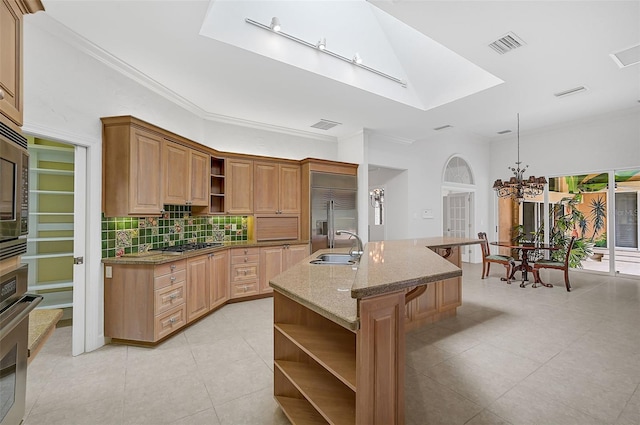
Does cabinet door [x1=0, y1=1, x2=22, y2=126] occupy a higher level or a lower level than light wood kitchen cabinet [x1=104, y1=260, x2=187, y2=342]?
higher

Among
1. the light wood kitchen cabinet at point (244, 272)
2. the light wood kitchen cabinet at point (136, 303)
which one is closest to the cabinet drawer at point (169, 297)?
the light wood kitchen cabinet at point (136, 303)

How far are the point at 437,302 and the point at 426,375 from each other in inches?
49.6

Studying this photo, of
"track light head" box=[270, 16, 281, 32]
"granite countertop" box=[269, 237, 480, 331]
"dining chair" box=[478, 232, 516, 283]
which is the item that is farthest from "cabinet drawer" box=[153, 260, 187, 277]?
"dining chair" box=[478, 232, 516, 283]

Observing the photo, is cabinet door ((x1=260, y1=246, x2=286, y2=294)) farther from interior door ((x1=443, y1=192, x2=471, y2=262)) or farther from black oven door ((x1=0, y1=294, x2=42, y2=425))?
interior door ((x1=443, y1=192, x2=471, y2=262))

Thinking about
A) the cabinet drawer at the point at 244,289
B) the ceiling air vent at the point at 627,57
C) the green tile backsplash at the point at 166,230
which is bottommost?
the cabinet drawer at the point at 244,289

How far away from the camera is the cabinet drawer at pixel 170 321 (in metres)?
2.89

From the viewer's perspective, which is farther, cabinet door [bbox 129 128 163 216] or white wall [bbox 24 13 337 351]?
cabinet door [bbox 129 128 163 216]

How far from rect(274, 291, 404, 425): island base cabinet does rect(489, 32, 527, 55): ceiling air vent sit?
3.08 metres

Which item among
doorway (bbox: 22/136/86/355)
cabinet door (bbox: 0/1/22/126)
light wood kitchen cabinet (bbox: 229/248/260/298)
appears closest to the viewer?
cabinet door (bbox: 0/1/22/126)

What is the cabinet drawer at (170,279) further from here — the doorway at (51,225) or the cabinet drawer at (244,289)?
the doorway at (51,225)

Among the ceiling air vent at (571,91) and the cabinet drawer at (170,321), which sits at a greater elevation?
the ceiling air vent at (571,91)

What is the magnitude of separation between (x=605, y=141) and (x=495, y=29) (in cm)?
517

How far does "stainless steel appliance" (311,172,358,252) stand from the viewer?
197 inches

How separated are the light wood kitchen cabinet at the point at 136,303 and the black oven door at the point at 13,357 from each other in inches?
68.0
